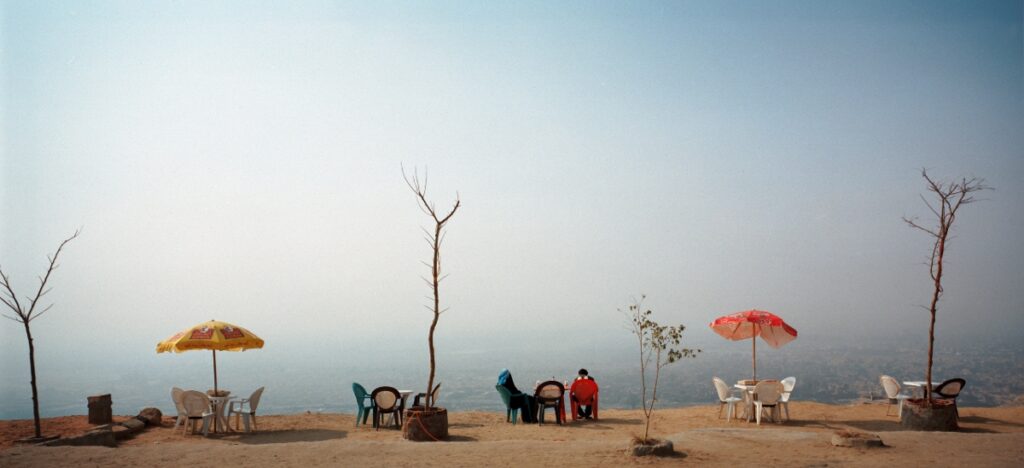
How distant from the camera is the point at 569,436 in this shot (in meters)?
12.0

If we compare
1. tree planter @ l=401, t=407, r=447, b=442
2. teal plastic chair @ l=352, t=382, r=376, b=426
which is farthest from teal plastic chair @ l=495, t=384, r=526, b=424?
teal plastic chair @ l=352, t=382, r=376, b=426

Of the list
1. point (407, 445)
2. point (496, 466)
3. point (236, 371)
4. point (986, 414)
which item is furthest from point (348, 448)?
point (236, 371)

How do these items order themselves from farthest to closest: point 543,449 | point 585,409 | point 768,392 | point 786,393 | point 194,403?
point 585,409, point 786,393, point 768,392, point 194,403, point 543,449

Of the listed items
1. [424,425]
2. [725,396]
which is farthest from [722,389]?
[424,425]

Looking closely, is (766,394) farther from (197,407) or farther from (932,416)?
(197,407)

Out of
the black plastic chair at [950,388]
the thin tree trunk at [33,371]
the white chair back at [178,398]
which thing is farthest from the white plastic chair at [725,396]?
the thin tree trunk at [33,371]

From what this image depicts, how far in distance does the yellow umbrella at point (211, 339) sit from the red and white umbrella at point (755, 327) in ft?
34.8

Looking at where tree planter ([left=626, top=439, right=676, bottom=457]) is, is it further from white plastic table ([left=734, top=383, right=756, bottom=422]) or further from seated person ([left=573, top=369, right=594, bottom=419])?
seated person ([left=573, top=369, right=594, bottom=419])

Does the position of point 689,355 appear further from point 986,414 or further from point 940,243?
point 986,414

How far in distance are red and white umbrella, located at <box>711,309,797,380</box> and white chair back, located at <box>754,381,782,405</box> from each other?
52.1 inches

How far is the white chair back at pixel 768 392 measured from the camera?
1297 centimetres

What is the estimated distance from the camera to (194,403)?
41.2ft

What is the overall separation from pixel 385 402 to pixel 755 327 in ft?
27.4

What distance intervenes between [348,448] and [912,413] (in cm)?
1008
